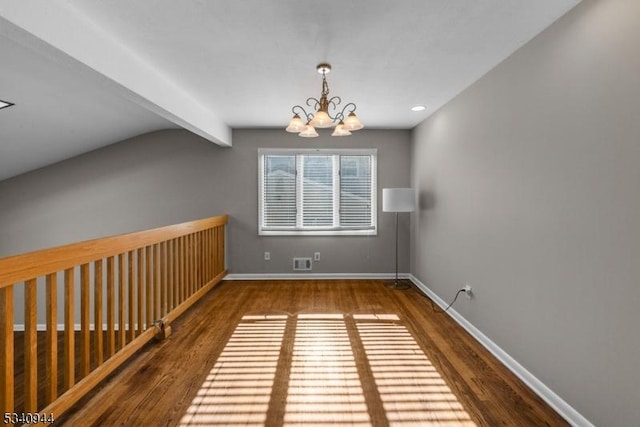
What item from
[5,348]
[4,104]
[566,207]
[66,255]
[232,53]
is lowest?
[5,348]

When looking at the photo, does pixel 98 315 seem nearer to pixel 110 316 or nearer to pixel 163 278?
pixel 110 316

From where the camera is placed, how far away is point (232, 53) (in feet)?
7.75

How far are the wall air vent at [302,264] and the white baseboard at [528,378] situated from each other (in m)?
2.24

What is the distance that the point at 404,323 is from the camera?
3.20 metres

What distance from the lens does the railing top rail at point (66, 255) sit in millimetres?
1489

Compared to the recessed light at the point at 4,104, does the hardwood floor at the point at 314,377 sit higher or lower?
lower

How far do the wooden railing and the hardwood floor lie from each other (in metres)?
0.17

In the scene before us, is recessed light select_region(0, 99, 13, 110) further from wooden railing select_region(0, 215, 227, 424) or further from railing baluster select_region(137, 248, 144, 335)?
railing baluster select_region(137, 248, 144, 335)

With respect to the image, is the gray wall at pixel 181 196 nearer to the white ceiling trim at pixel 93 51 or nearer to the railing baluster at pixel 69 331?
the white ceiling trim at pixel 93 51

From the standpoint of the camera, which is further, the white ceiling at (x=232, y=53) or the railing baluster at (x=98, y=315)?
the railing baluster at (x=98, y=315)

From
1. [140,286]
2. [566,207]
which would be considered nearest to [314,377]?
[140,286]

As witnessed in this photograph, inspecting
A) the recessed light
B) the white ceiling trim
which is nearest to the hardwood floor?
the white ceiling trim

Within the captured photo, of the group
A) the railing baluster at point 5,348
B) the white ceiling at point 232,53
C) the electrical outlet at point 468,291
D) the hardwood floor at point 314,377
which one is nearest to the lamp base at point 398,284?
the hardwood floor at point 314,377

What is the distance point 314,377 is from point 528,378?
144 centimetres
